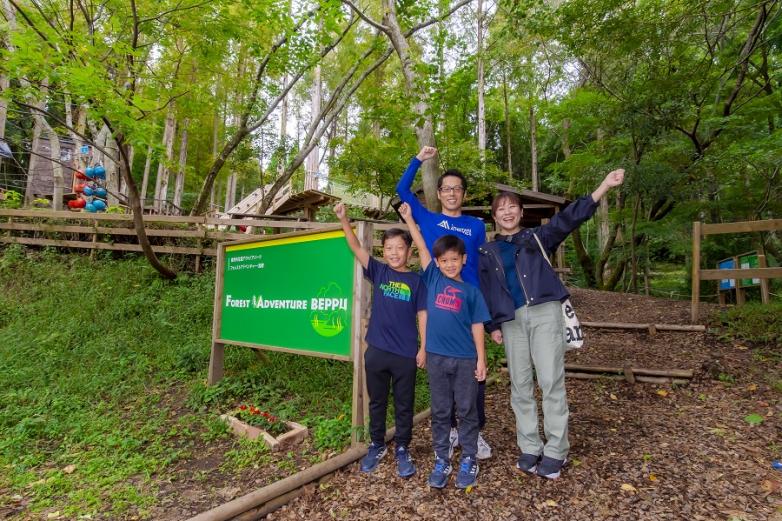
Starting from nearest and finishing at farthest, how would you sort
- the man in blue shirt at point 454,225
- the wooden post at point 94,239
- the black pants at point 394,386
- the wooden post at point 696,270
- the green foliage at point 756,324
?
the black pants at point 394,386 → the man in blue shirt at point 454,225 → the green foliage at point 756,324 → the wooden post at point 696,270 → the wooden post at point 94,239

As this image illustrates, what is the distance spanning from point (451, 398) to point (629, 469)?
1300 mm

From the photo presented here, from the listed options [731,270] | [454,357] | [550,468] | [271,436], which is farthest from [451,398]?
[731,270]

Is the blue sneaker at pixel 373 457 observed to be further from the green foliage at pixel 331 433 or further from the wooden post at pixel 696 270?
the wooden post at pixel 696 270

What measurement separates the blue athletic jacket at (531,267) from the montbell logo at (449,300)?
0.28 m

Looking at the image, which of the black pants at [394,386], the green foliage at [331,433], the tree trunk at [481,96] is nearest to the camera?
the black pants at [394,386]

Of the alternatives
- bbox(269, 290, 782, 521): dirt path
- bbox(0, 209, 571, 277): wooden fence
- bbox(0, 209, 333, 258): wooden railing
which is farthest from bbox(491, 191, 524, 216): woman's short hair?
bbox(0, 209, 333, 258): wooden railing

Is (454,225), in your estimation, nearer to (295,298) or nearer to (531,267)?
(531,267)

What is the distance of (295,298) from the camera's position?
13.3 ft

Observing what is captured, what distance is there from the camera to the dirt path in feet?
8.17

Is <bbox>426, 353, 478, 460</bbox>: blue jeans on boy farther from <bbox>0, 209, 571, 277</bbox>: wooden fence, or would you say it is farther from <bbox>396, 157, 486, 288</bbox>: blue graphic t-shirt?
<bbox>0, 209, 571, 277</bbox>: wooden fence

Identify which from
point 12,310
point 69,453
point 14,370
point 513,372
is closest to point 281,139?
point 12,310

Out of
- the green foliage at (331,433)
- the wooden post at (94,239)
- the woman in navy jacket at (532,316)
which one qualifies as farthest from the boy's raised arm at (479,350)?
the wooden post at (94,239)

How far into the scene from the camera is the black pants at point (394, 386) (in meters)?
3.01

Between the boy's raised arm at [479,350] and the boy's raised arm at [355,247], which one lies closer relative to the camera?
the boy's raised arm at [479,350]
